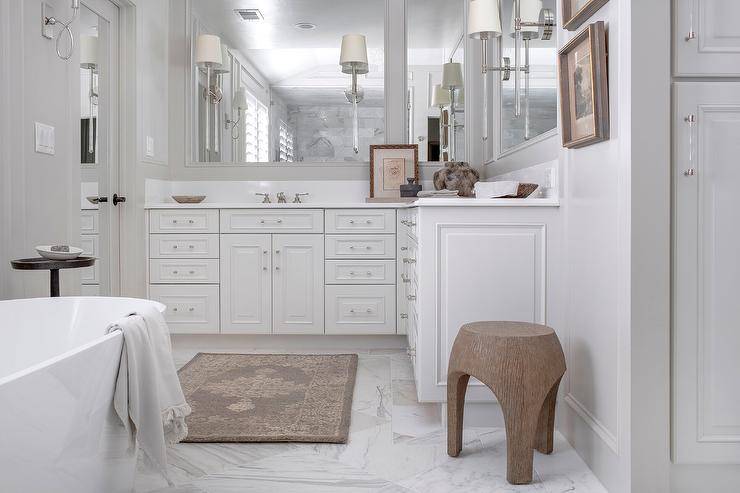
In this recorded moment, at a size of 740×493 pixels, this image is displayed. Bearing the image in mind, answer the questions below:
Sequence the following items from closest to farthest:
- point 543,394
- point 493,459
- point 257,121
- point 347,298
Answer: point 543,394, point 493,459, point 347,298, point 257,121

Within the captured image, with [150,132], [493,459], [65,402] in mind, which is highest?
[150,132]

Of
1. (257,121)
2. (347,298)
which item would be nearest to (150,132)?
(257,121)

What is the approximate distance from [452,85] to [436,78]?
125 millimetres

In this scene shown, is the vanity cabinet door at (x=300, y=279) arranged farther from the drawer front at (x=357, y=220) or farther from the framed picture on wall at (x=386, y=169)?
the framed picture on wall at (x=386, y=169)

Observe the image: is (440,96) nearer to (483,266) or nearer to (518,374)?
(483,266)

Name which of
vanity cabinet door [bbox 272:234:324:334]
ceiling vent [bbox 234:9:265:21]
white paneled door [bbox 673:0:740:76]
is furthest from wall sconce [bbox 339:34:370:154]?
white paneled door [bbox 673:0:740:76]

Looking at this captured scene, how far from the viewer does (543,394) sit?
6.51ft

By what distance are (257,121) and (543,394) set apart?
10.3 feet

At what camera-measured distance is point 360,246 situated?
3.97 meters

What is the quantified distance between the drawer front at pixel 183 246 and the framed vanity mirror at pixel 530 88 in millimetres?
1878

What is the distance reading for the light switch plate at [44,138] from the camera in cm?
290

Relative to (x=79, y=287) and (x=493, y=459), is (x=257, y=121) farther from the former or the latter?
(x=493, y=459)

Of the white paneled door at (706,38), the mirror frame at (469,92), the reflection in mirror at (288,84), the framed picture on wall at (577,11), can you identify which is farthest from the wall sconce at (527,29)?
the reflection in mirror at (288,84)

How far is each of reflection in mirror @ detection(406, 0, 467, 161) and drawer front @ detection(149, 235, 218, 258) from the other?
1543 mm
